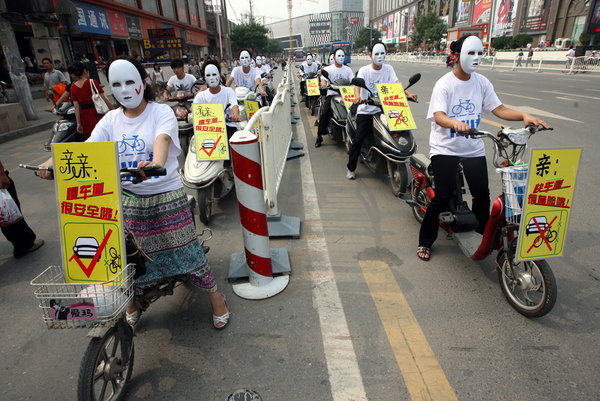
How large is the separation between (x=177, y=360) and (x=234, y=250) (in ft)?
4.73

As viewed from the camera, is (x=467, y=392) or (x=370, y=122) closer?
(x=467, y=392)

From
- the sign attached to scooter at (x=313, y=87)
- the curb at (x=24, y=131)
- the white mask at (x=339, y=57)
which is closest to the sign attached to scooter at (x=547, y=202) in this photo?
the white mask at (x=339, y=57)

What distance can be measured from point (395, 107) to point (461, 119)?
1675 millimetres

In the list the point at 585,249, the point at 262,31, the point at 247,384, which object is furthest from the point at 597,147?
the point at 262,31

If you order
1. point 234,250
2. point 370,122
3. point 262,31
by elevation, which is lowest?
point 234,250

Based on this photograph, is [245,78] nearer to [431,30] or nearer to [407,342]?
[407,342]

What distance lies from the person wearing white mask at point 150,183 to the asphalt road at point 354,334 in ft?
1.77

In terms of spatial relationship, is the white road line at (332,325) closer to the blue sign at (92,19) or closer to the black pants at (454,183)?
the black pants at (454,183)

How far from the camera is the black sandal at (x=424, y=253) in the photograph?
3299 mm

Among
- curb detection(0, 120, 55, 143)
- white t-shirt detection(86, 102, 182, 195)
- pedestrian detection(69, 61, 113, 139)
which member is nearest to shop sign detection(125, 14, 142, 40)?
curb detection(0, 120, 55, 143)

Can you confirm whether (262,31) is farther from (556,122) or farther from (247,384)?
(247,384)

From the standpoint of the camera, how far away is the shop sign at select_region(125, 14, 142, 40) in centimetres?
2576

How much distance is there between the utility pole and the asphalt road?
353 inches

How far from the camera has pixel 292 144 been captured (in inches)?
295
